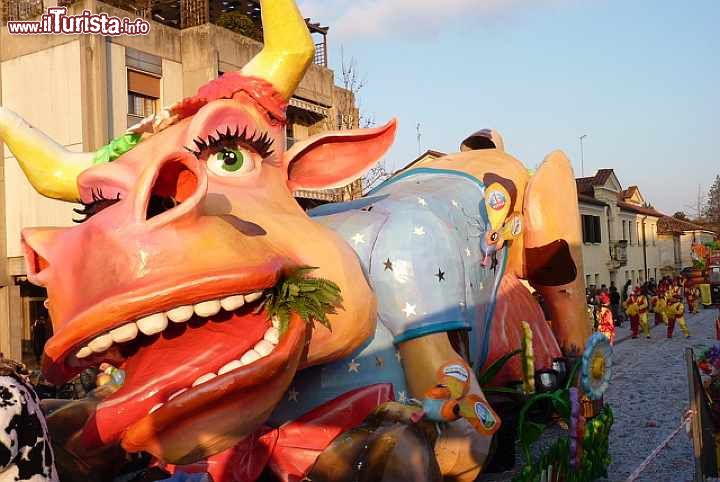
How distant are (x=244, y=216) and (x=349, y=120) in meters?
12.2

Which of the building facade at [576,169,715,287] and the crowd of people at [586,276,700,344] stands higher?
the building facade at [576,169,715,287]

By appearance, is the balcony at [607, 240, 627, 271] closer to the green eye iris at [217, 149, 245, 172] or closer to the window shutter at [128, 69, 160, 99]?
the window shutter at [128, 69, 160, 99]

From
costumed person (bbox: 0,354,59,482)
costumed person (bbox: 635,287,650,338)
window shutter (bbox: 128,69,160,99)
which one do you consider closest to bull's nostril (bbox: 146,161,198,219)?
costumed person (bbox: 0,354,59,482)

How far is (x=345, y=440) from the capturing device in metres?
2.99

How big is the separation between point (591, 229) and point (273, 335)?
99.1 feet

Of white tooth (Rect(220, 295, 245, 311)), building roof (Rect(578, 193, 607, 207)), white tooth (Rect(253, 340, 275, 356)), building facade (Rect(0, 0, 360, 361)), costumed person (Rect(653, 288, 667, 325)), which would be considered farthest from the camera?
building roof (Rect(578, 193, 607, 207))

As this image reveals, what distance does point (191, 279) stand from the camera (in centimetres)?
242

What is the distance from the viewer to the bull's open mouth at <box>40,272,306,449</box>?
96.7 inches

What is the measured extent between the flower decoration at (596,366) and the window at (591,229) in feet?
86.3

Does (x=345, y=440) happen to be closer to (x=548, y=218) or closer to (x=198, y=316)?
(x=198, y=316)

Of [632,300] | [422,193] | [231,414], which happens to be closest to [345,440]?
[231,414]

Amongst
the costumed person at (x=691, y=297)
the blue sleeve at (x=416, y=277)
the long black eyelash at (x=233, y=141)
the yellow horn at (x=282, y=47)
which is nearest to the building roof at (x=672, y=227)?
the costumed person at (x=691, y=297)

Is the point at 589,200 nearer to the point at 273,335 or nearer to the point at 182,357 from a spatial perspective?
the point at 273,335

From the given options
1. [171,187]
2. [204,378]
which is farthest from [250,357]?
[171,187]
